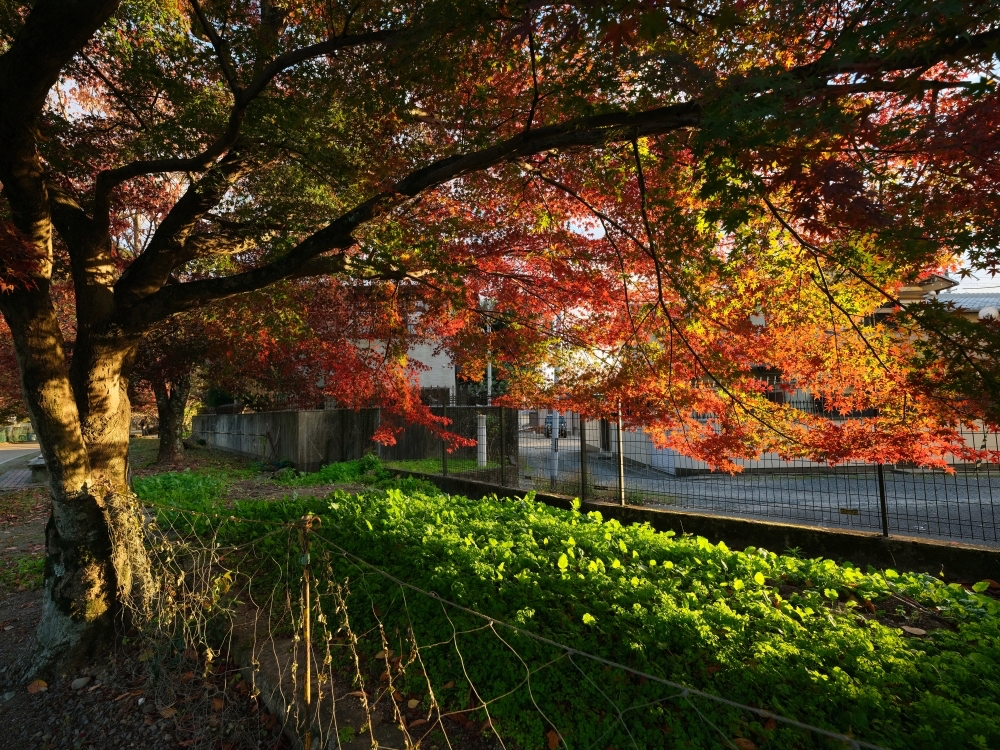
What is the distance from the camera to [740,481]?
291 inches

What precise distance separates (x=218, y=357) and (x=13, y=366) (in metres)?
5.89

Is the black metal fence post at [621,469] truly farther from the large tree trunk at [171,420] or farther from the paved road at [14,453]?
the paved road at [14,453]

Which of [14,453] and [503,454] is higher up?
[503,454]

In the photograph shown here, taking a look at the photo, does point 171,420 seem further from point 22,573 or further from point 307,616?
point 307,616

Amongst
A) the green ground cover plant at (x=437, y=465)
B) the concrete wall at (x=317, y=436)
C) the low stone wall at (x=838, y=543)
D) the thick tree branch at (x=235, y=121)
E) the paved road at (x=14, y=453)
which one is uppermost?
the thick tree branch at (x=235, y=121)

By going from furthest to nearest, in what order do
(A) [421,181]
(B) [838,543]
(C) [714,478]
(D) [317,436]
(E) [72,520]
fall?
1. (D) [317,436]
2. (C) [714,478]
3. (B) [838,543]
4. (E) [72,520]
5. (A) [421,181]

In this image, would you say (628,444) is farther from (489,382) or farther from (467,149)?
(489,382)

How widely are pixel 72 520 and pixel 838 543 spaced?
696cm

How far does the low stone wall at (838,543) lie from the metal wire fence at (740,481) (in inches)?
10.1

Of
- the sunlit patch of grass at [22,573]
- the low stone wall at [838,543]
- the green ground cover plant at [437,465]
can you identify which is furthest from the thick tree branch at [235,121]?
the green ground cover plant at [437,465]

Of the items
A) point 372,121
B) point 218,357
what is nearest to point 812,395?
point 372,121

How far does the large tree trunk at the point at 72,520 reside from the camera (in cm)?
421

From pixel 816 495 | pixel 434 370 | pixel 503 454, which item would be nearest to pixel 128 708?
pixel 503 454

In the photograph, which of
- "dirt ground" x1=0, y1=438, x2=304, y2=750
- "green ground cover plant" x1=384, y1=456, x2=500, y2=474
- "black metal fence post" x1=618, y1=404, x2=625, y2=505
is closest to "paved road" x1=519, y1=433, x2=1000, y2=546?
"black metal fence post" x1=618, y1=404, x2=625, y2=505
